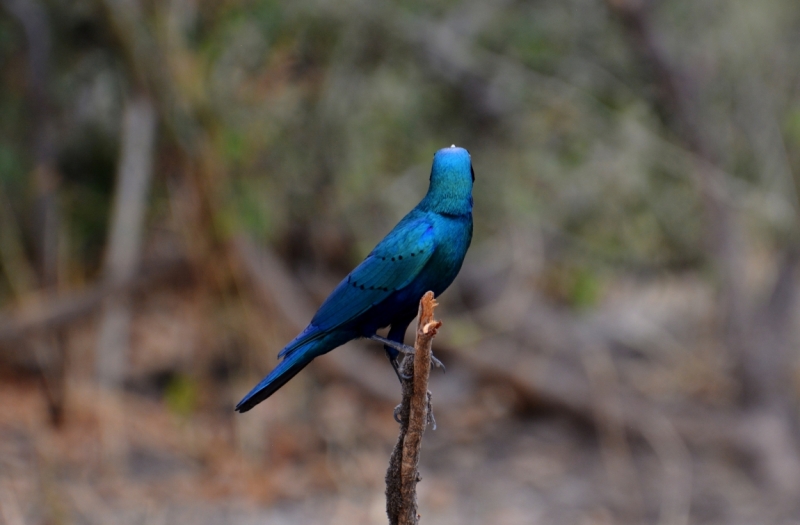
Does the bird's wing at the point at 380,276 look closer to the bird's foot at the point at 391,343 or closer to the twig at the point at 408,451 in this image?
the bird's foot at the point at 391,343

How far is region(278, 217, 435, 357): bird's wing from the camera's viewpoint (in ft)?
6.57

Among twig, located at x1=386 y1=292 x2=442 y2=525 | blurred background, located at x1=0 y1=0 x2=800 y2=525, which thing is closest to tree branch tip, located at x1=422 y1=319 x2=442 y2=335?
twig, located at x1=386 y1=292 x2=442 y2=525

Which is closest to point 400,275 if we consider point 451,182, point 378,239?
point 451,182

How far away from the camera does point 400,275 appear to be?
2.05m

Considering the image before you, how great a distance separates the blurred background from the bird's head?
494cm

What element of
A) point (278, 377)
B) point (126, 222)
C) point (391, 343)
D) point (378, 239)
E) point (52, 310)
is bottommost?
point (278, 377)

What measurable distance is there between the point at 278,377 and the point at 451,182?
582mm

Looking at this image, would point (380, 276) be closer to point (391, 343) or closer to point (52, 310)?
point (391, 343)

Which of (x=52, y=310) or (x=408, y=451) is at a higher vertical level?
(x=52, y=310)

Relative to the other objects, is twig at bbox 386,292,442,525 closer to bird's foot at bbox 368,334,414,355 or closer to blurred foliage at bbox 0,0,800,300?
bird's foot at bbox 368,334,414,355

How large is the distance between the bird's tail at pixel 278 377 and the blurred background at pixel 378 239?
191 inches

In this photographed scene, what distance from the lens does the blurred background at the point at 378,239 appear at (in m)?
7.59

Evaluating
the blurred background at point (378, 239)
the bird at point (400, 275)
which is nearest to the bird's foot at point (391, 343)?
the bird at point (400, 275)

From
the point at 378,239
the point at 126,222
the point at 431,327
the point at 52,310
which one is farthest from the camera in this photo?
the point at 378,239
